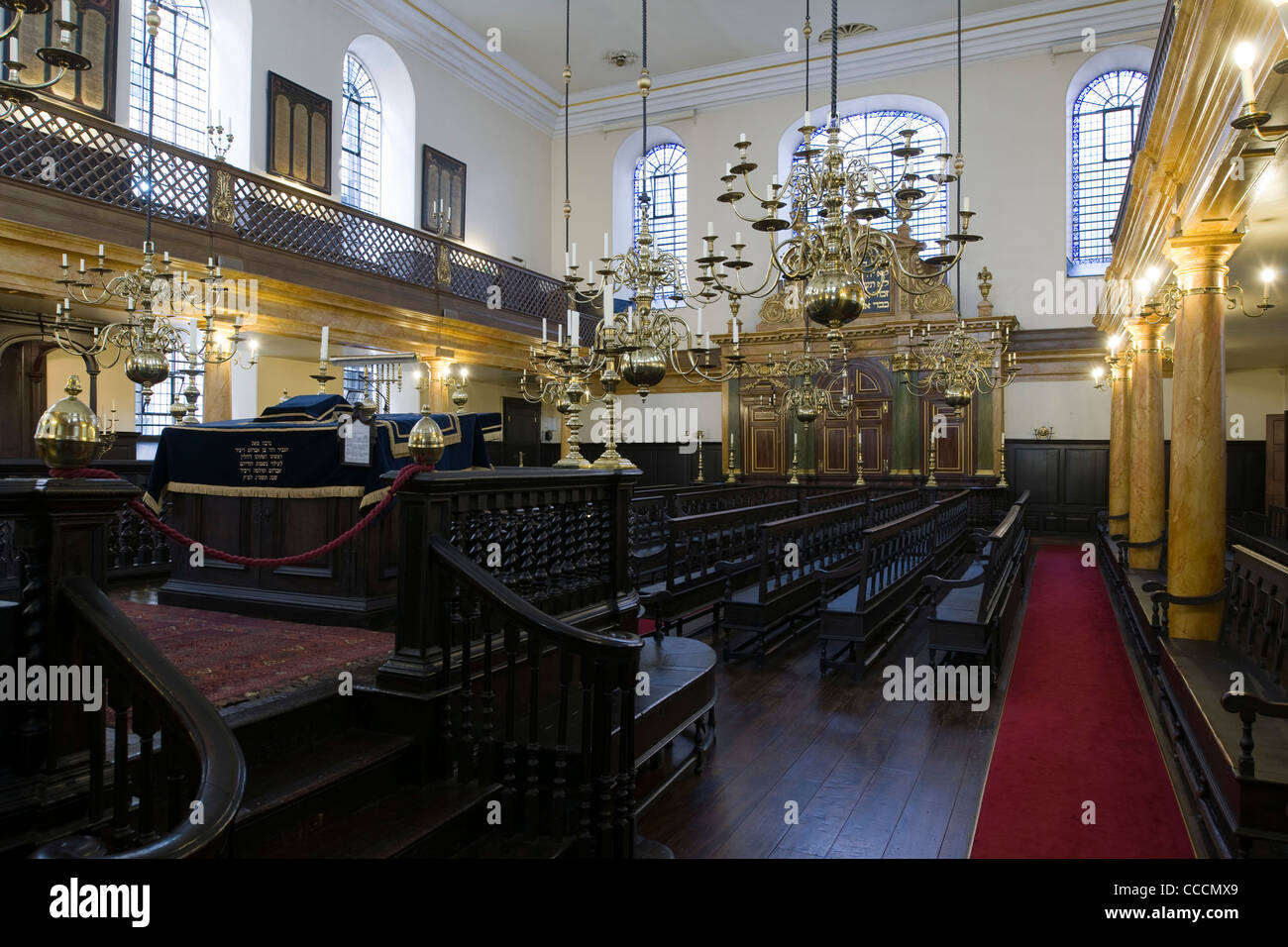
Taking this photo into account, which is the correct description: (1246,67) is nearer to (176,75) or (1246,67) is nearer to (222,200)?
(222,200)

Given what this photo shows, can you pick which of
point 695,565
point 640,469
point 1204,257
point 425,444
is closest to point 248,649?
point 425,444

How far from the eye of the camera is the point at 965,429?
561 inches

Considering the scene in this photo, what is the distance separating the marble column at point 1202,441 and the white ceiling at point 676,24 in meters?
11.6

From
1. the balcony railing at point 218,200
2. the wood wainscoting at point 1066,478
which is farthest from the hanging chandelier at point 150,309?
the wood wainscoting at point 1066,478

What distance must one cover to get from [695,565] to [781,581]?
0.93 meters

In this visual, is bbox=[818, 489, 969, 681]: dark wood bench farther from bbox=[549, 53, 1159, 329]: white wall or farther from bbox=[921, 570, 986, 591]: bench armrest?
bbox=[549, 53, 1159, 329]: white wall

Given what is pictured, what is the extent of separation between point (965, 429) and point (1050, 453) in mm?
1681

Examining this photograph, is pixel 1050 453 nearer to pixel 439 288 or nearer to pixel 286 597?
pixel 439 288

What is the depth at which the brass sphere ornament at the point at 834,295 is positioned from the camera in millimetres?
3867

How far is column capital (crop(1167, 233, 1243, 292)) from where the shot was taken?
207 inches

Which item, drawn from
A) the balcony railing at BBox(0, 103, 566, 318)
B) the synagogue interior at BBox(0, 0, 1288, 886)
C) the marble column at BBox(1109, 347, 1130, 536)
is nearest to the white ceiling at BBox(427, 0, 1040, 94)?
the synagogue interior at BBox(0, 0, 1288, 886)

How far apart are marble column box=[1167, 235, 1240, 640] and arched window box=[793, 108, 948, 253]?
414 inches

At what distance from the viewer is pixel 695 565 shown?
723 centimetres
